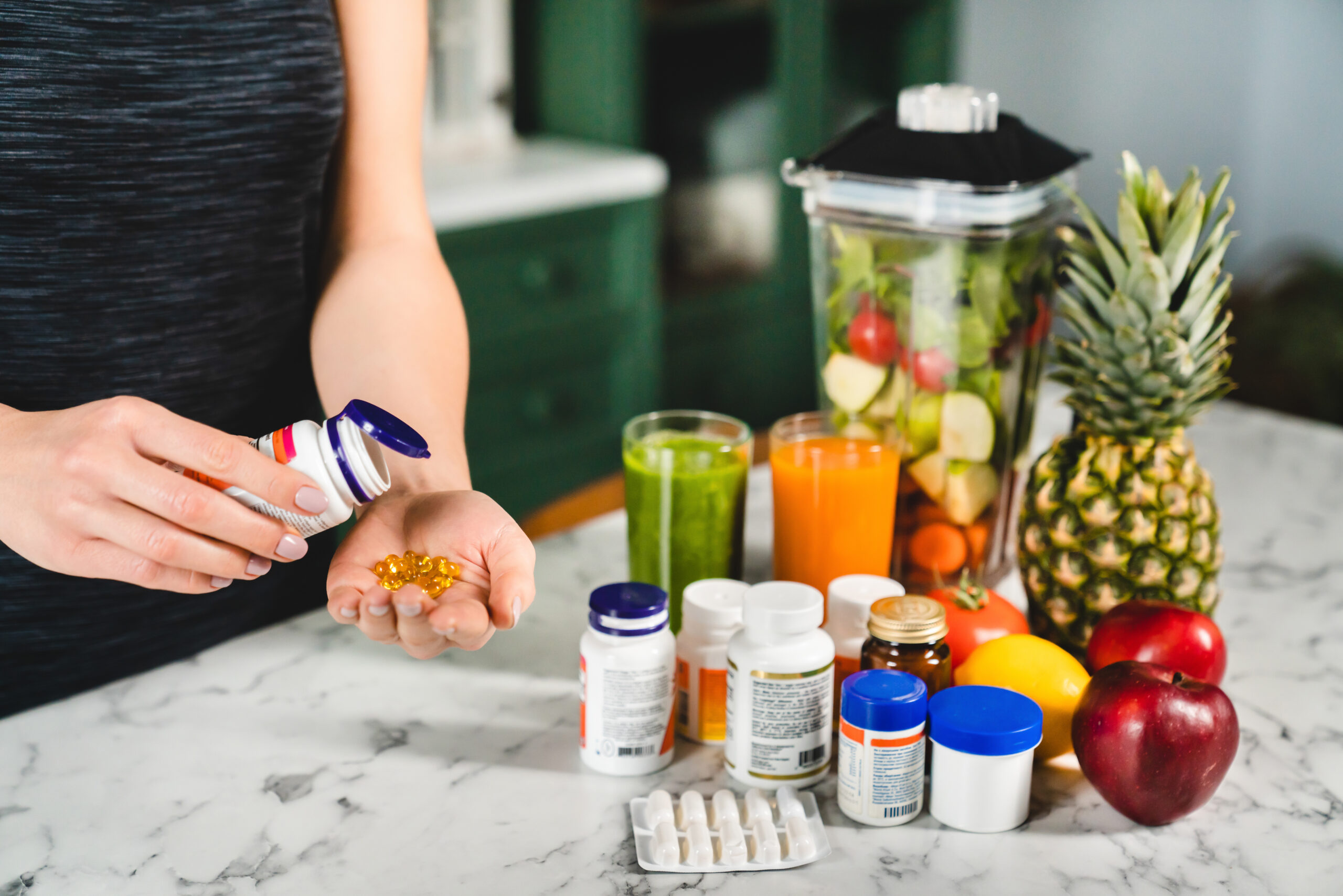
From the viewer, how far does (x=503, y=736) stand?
2.99 feet

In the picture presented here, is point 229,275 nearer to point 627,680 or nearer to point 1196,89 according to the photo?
point 627,680

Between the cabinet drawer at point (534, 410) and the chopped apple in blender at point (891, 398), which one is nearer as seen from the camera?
the chopped apple in blender at point (891, 398)

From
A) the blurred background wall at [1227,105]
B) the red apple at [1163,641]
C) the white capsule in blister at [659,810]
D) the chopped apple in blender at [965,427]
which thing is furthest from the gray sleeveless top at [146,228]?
the blurred background wall at [1227,105]

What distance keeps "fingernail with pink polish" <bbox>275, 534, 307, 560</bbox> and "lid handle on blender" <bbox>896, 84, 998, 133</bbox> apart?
70cm

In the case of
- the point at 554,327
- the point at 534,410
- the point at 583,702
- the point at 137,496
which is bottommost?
the point at 534,410

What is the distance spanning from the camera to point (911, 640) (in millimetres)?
827

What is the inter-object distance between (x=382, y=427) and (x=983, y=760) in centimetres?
45

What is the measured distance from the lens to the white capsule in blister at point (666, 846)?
2.47 ft

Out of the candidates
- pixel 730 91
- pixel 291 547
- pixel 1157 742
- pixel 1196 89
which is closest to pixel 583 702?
pixel 291 547

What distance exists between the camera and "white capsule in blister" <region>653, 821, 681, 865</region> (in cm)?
75

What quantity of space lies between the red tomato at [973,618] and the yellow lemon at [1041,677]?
0.03m

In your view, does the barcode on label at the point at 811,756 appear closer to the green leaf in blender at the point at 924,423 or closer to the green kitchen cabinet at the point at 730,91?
the green leaf in blender at the point at 924,423

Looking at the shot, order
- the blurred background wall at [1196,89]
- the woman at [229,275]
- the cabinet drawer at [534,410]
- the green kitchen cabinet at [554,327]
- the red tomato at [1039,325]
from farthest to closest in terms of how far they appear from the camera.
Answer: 1. the blurred background wall at [1196,89]
2. the cabinet drawer at [534,410]
3. the green kitchen cabinet at [554,327]
4. the red tomato at [1039,325]
5. the woman at [229,275]

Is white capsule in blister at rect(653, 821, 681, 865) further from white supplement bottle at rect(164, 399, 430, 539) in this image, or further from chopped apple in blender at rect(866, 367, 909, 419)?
chopped apple in blender at rect(866, 367, 909, 419)
